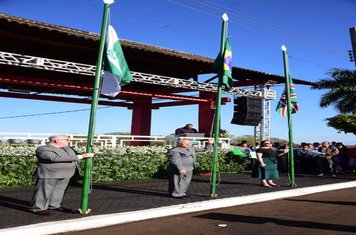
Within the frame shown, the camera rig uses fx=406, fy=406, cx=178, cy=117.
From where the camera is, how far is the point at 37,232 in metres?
5.82

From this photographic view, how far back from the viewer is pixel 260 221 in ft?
23.2

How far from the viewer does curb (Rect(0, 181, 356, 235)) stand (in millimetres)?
5898

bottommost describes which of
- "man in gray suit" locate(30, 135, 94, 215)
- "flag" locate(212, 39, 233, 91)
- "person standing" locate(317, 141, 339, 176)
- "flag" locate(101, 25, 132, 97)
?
"man in gray suit" locate(30, 135, 94, 215)

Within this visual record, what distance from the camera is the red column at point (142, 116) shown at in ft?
76.7

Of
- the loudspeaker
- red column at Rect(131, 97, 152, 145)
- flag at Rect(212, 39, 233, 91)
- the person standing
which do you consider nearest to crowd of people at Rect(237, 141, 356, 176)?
the person standing

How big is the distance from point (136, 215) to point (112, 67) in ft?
8.90

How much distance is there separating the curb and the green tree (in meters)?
11.7

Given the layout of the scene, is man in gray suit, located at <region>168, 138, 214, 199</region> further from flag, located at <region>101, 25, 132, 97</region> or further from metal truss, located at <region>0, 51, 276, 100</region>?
metal truss, located at <region>0, 51, 276, 100</region>

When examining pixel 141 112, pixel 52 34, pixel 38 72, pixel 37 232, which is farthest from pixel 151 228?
pixel 141 112

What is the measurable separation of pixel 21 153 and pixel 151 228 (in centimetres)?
602

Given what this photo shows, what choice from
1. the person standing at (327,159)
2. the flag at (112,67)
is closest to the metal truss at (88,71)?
the person standing at (327,159)

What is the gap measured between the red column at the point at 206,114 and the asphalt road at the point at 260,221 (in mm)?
11897

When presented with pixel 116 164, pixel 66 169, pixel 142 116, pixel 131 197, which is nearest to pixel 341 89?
pixel 142 116

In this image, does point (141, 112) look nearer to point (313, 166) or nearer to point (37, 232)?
point (313, 166)
